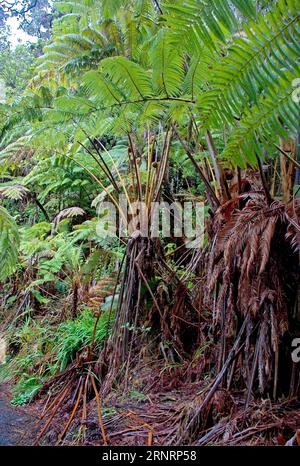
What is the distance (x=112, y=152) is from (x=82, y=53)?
106 cm

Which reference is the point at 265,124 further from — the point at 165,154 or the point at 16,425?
the point at 16,425

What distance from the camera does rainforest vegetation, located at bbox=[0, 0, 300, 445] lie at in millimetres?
1101

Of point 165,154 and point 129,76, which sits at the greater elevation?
point 129,76

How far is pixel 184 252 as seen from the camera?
9.47 ft

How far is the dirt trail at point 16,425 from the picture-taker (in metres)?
1.90

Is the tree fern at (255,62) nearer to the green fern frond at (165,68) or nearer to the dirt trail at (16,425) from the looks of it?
the green fern frond at (165,68)

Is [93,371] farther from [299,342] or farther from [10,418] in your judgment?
[299,342]

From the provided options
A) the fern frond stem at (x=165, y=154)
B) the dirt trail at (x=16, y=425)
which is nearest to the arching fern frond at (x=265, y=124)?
the fern frond stem at (x=165, y=154)

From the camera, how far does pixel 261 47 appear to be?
39.5 inches

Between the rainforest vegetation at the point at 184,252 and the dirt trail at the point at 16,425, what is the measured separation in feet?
0.28

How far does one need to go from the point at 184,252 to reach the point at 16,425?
1.66m

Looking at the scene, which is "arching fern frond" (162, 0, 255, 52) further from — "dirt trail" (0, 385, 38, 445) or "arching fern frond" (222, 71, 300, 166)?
"dirt trail" (0, 385, 38, 445)

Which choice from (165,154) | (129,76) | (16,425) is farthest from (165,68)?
(16,425)
